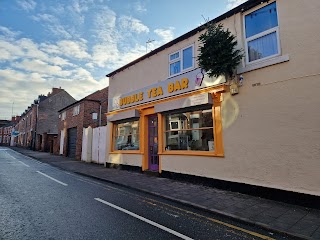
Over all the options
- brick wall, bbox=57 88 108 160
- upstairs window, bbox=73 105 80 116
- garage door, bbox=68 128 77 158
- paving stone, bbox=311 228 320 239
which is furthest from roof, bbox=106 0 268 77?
garage door, bbox=68 128 77 158

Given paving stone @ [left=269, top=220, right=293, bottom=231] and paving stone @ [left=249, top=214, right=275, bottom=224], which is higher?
paving stone @ [left=249, top=214, right=275, bottom=224]

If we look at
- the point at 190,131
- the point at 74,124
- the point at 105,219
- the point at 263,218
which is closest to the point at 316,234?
the point at 263,218

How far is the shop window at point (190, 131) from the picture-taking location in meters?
8.74

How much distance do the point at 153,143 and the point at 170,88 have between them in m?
3.05

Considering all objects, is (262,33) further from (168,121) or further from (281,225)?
(281,225)

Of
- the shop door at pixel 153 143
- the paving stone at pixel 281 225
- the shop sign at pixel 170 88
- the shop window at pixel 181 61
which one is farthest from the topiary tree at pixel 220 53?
the paving stone at pixel 281 225

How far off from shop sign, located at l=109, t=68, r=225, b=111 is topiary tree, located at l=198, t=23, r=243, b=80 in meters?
0.58

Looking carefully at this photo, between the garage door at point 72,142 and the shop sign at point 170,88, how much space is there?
10157 millimetres

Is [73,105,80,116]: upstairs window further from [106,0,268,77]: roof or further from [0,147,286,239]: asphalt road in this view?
[0,147,286,239]: asphalt road

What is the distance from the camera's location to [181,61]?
A: 10.2 m

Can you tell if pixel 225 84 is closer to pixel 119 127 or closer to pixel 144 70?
pixel 144 70

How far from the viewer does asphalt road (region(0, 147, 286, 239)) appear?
4.14 metres

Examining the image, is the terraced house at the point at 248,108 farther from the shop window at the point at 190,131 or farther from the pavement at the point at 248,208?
the pavement at the point at 248,208

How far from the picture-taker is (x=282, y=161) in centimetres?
634
